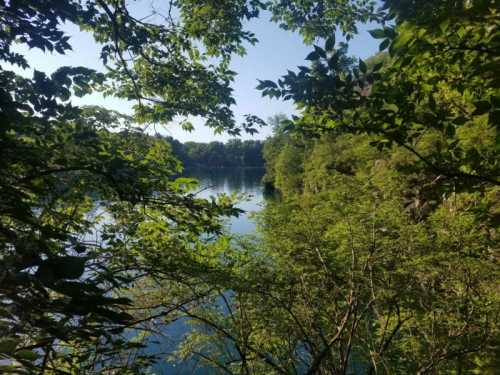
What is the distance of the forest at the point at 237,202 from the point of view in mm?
1423

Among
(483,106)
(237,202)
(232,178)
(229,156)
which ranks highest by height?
(483,106)

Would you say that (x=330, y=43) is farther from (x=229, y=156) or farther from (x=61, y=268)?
(x=229, y=156)

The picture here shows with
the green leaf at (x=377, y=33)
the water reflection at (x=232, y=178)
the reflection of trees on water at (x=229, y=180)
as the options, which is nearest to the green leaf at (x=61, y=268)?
the green leaf at (x=377, y=33)

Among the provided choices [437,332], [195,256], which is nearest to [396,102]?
[195,256]

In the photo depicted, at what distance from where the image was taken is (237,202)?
3.14 m

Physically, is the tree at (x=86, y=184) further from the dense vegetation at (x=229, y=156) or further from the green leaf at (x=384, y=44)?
the dense vegetation at (x=229, y=156)

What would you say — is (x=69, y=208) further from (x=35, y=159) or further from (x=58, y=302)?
(x=58, y=302)

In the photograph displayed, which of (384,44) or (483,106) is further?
(384,44)

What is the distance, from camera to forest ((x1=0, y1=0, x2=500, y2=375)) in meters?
1.42

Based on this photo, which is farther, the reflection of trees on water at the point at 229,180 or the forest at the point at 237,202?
the reflection of trees on water at the point at 229,180

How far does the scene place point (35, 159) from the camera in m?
1.58

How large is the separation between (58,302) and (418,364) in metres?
6.25

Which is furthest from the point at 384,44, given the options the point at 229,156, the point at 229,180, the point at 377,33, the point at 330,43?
the point at 229,156

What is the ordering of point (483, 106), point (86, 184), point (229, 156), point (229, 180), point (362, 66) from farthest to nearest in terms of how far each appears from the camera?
point (229, 156), point (229, 180), point (86, 184), point (362, 66), point (483, 106)
